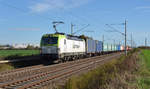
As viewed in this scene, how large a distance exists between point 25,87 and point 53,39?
14.7 m

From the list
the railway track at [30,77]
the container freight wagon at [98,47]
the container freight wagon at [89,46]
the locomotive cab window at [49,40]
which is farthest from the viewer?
the container freight wagon at [98,47]

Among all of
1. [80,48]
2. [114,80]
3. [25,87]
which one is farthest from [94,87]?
[80,48]

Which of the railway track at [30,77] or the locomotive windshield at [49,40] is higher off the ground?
the locomotive windshield at [49,40]

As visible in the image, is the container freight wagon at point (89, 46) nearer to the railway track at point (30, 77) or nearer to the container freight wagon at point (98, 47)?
the container freight wagon at point (98, 47)

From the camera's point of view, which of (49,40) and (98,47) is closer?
(49,40)

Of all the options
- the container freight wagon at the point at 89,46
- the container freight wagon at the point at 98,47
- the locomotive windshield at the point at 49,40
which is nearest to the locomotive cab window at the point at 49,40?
the locomotive windshield at the point at 49,40

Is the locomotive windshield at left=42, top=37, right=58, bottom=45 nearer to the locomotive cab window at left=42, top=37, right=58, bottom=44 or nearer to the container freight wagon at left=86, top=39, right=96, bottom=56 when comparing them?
the locomotive cab window at left=42, top=37, right=58, bottom=44

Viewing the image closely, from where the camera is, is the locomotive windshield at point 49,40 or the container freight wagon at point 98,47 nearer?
the locomotive windshield at point 49,40

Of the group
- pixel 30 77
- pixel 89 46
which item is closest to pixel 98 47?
pixel 89 46

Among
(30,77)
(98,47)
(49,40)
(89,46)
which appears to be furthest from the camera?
(98,47)

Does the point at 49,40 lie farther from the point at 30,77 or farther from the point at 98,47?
the point at 98,47

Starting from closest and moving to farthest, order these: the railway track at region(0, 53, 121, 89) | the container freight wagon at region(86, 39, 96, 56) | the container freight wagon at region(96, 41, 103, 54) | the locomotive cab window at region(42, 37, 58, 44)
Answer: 1. the railway track at region(0, 53, 121, 89)
2. the locomotive cab window at region(42, 37, 58, 44)
3. the container freight wagon at region(86, 39, 96, 56)
4. the container freight wagon at region(96, 41, 103, 54)

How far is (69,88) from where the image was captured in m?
9.50

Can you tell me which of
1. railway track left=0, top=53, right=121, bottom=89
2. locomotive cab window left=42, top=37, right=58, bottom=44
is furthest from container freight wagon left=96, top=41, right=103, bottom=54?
railway track left=0, top=53, right=121, bottom=89
